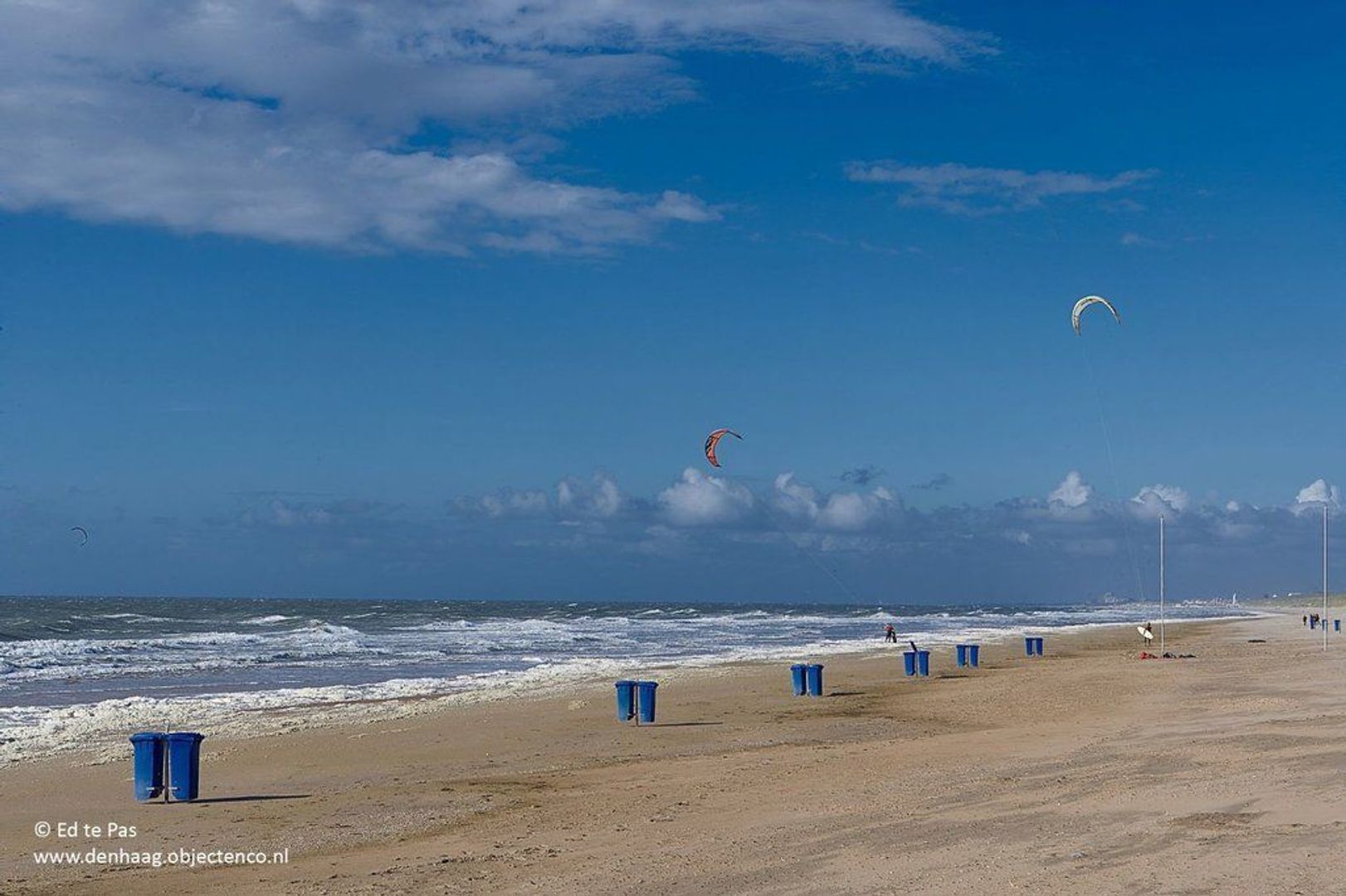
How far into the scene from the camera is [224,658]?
3450 centimetres

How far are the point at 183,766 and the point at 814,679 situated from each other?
1278cm

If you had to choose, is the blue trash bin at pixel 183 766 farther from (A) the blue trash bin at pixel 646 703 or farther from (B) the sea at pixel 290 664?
(A) the blue trash bin at pixel 646 703

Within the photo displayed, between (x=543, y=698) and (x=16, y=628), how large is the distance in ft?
151

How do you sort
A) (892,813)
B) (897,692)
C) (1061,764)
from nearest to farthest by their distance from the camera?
1. (892,813)
2. (1061,764)
3. (897,692)

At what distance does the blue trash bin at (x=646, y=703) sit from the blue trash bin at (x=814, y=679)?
496 cm

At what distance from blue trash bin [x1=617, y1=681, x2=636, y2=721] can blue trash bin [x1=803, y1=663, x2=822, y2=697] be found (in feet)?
16.6

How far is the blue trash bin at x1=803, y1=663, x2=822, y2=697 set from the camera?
22.2 m

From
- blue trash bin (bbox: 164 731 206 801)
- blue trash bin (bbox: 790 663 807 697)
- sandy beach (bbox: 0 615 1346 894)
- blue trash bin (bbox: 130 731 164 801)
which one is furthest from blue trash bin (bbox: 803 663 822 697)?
blue trash bin (bbox: 130 731 164 801)

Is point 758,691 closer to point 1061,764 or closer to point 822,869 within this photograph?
point 1061,764

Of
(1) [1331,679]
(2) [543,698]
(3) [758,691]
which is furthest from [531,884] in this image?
(1) [1331,679]

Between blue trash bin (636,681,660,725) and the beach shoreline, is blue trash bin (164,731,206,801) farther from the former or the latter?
blue trash bin (636,681,660,725)

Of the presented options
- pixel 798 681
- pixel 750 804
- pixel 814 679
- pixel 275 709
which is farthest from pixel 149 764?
pixel 814 679

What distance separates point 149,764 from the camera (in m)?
11.5

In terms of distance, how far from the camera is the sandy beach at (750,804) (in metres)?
8.44
